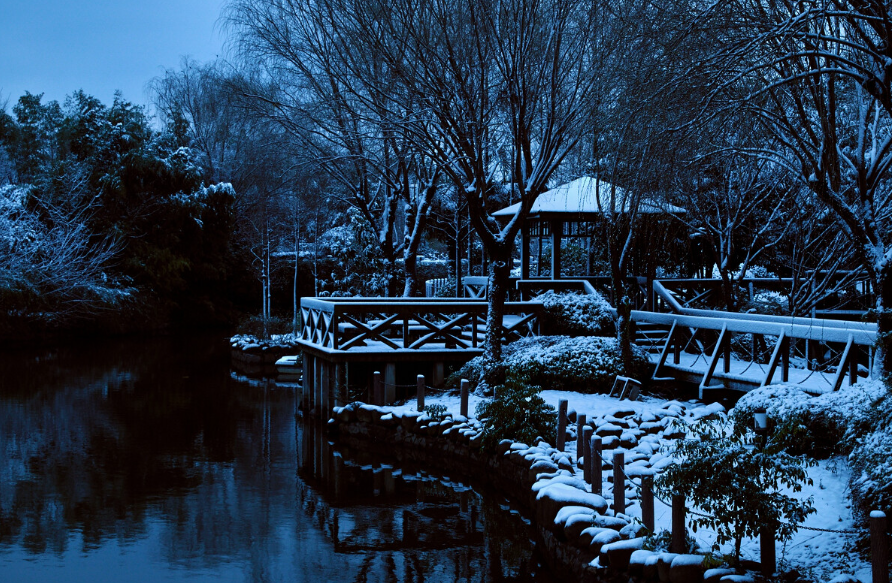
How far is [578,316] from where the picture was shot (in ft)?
54.0

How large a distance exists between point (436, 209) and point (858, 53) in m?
24.1

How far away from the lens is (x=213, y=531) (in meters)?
10.1

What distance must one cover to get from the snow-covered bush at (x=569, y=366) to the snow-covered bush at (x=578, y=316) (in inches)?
58.0

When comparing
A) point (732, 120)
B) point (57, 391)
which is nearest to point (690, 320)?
point (732, 120)

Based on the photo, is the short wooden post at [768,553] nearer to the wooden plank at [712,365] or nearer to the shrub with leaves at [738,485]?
the shrub with leaves at [738,485]

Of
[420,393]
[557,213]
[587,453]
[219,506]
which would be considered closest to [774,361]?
[587,453]

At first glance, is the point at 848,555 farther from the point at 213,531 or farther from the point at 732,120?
the point at 213,531

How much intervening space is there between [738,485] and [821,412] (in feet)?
8.57

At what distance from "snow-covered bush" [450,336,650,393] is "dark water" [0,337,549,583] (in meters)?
2.50

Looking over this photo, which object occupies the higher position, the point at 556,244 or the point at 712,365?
the point at 556,244

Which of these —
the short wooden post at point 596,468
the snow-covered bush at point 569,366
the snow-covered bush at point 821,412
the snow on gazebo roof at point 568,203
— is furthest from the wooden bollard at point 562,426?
the snow on gazebo roof at point 568,203

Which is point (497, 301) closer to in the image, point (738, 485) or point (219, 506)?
point (219, 506)

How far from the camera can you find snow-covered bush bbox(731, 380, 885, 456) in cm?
789

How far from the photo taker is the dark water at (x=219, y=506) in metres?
8.97
